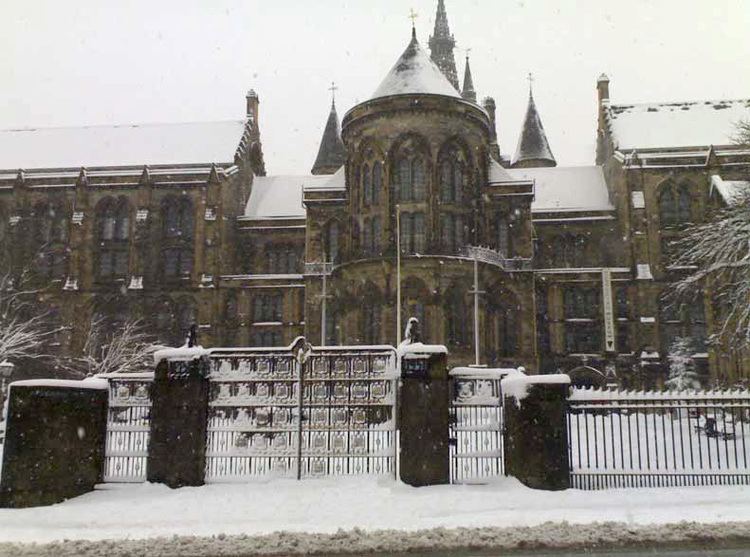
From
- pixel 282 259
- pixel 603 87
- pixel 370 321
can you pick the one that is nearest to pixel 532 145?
pixel 603 87

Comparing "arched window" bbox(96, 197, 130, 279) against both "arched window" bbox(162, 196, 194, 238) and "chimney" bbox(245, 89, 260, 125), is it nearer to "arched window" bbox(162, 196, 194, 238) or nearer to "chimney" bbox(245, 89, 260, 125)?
"arched window" bbox(162, 196, 194, 238)

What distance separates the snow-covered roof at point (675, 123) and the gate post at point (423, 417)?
1525 inches

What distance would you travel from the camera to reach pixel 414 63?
3831 centimetres

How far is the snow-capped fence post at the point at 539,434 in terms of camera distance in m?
11.8

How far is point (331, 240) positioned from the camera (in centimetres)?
4238

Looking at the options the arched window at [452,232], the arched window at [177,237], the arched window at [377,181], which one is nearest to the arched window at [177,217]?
the arched window at [177,237]

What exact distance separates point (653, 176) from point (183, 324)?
30.9 metres

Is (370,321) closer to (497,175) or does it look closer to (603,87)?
(497,175)

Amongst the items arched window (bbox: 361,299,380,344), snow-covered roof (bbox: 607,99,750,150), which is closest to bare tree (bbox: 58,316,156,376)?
arched window (bbox: 361,299,380,344)

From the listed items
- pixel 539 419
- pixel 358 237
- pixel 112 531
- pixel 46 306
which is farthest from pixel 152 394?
pixel 46 306

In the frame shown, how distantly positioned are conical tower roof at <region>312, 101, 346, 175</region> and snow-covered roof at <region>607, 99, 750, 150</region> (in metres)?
21.1

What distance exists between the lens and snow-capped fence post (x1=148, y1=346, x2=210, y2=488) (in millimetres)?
12555

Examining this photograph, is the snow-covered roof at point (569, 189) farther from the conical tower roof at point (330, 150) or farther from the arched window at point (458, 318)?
the arched window at point (458, 318)

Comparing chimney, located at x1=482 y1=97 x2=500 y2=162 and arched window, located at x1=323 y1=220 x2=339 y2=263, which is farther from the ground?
chimney, located at x1=482 y1=97 x2=500 y2=162
